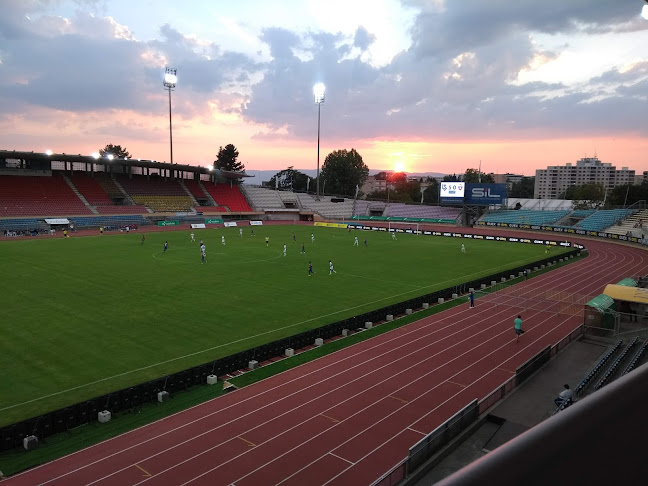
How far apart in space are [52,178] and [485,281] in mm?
69439

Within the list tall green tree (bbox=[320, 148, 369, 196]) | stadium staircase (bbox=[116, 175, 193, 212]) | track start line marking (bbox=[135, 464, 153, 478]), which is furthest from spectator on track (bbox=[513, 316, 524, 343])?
tall green tree (bbox=[320, 148, 369, 196])

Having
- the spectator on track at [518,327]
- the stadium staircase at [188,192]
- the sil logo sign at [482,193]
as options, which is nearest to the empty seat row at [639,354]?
the spectator on track at [518,327]

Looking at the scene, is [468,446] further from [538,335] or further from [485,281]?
[485,281]

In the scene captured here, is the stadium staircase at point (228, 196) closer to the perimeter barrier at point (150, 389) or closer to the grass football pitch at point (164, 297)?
the grass football pitch at point (164, 297)

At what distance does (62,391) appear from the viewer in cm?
1644

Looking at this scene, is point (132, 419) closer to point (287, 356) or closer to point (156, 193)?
point (287, 356)

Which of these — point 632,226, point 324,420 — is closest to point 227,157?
point 632,226

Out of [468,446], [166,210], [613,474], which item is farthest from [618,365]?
[166,210]

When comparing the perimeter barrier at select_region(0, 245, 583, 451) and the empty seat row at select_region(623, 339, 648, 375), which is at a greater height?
the empty seat row at select_region(623, 339, 648, 375)

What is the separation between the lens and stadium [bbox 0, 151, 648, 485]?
1244 cm

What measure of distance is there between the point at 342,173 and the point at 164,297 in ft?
340

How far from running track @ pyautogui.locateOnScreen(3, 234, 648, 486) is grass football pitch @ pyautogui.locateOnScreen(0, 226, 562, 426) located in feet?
12.8

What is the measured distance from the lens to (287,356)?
1991 cm

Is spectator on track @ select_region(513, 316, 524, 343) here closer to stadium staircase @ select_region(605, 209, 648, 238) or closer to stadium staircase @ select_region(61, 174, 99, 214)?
stadium staircase @ select_region(605, 209, 648, 238)
